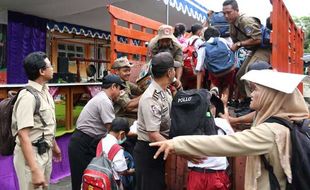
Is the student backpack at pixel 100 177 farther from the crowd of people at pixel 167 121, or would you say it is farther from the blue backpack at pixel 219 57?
the blue backpack at pixel 219 57

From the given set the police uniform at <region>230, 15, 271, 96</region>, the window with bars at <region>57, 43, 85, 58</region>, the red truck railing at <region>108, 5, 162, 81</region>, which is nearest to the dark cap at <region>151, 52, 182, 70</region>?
the police uniform at <region>230, 15, 271, 96</region>

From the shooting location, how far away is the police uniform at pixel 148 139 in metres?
2.96

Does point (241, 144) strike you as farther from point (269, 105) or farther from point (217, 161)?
point (217, 161)

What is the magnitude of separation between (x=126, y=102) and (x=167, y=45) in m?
1.27

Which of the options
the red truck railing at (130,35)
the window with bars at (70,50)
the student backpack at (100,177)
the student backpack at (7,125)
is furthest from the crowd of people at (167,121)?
the window with bars at (70,50)

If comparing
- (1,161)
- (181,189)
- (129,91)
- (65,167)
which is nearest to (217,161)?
(181,189)

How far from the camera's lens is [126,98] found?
4.20m

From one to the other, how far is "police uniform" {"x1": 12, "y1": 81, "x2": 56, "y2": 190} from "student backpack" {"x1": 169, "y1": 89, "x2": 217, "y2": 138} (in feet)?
3.49

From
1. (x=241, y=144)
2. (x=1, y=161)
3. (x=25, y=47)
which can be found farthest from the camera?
(x=25, y=47)

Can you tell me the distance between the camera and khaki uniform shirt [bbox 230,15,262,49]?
4312 millimetres

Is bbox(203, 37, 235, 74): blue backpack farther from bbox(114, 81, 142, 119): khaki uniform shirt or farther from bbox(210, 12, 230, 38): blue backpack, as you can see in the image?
bbox(114, 81, 142, 119): khaki uniform shirt

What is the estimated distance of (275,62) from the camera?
3.51m

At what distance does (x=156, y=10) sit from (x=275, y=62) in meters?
7.33

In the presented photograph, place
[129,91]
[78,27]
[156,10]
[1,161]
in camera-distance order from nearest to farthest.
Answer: [129,91] < [1,161] < [156,10] < [78,27]
